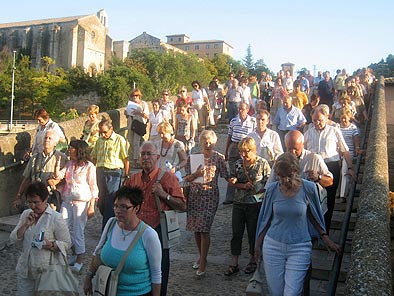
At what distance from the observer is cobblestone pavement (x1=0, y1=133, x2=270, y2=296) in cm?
561

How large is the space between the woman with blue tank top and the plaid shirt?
127 inches

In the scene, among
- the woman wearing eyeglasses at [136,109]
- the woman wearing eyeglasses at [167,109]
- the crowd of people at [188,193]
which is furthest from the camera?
the woman wearing eyeglasses at [136,109]

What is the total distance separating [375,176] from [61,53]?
86.3 metres

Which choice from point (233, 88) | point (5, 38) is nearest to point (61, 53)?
point (5, 38)

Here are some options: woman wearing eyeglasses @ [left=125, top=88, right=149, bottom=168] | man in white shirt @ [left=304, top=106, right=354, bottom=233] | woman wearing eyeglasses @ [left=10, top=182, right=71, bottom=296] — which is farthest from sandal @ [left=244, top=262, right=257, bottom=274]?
woman wearing eyeglasses @ [left=125, top=88, right=149, bottom=168]

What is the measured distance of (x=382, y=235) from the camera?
3.60m

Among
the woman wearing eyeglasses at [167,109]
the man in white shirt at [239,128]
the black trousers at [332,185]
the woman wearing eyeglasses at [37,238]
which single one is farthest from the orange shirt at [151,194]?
the woman wearing eyeglasses at [167,109]

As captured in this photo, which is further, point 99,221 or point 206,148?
point 99,221

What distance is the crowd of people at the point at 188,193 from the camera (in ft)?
12.4

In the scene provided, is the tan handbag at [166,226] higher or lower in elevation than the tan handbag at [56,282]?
higher

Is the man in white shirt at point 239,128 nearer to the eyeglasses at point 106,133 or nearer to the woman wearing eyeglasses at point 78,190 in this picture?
the eyeglasses at point 106,133

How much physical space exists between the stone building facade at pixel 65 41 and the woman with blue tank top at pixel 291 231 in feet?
261

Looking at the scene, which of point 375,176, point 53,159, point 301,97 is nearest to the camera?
point 375,176

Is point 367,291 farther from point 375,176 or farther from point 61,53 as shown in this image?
point 61,53
